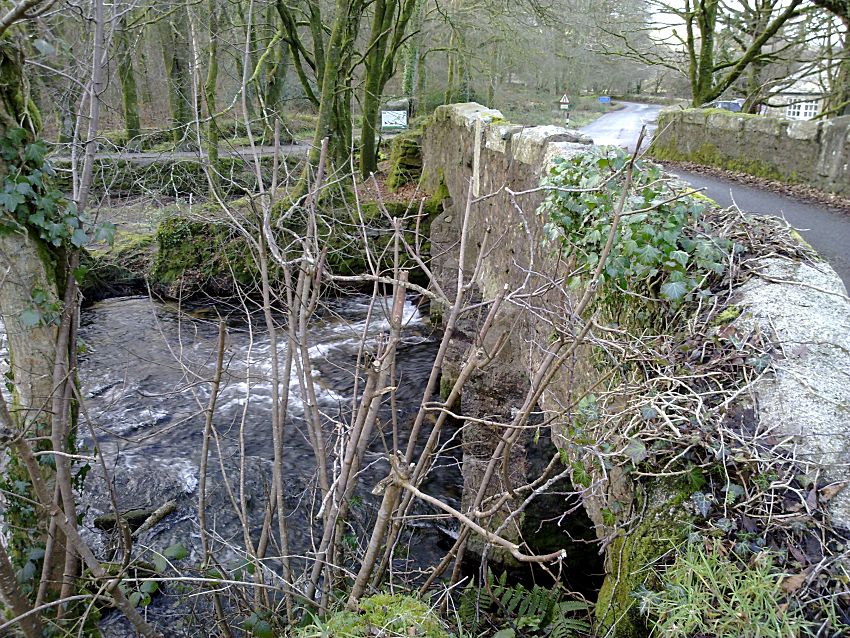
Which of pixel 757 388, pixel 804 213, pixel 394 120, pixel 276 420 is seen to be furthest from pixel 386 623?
pixel 394 120

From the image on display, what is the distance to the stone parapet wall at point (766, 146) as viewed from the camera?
773cm

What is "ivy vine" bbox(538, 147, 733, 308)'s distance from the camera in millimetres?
2758

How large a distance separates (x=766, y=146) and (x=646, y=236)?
7649mm

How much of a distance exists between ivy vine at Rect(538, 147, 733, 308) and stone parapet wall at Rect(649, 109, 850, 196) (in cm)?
343

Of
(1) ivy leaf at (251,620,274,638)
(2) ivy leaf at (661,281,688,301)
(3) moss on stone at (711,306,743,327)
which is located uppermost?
(2) ivy leaf at (661,281,688,301)

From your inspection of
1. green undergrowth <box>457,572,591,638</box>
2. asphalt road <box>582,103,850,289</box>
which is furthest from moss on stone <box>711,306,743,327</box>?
asphalt road <box>582,103,850,289</box>

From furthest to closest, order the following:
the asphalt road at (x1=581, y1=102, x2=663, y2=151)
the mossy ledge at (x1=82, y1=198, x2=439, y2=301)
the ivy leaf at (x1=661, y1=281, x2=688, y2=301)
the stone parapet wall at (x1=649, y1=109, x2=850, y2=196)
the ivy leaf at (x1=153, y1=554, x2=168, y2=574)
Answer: the asphalt road at (x1=581, y1=102, x2=663, y2=151), the mossy ledge at (x1=82, y1=198, x2=439, y2=301), the stone parapet wall at (x1=649, y1=109, x2=850, y2=196), the ivy leaf at (x1=153, y1=554, x2=168, y2=574), the ivy leaf at (x1=661, y1=281, x2=688, y2=301)

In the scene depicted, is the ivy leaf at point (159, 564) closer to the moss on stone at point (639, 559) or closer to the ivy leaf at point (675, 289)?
the moss on stone at point (639, 559)

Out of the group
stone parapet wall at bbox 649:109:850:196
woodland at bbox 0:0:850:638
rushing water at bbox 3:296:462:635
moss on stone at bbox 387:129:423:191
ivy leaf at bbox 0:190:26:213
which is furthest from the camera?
moss on stone at bbox 387:129:423:191

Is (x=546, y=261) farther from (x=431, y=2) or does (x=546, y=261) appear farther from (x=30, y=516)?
(x=431, y=2)

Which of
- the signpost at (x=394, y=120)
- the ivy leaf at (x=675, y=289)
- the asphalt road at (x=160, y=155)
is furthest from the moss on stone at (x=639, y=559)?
the signpost at (x=394, y=120)

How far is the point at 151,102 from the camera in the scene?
17.6m

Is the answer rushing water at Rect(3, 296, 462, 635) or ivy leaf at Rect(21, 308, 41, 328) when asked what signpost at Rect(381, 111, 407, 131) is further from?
ivy leaf at Rect(21, 308, 41, 328)

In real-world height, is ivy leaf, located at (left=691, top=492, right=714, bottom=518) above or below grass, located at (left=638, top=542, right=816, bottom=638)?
above
